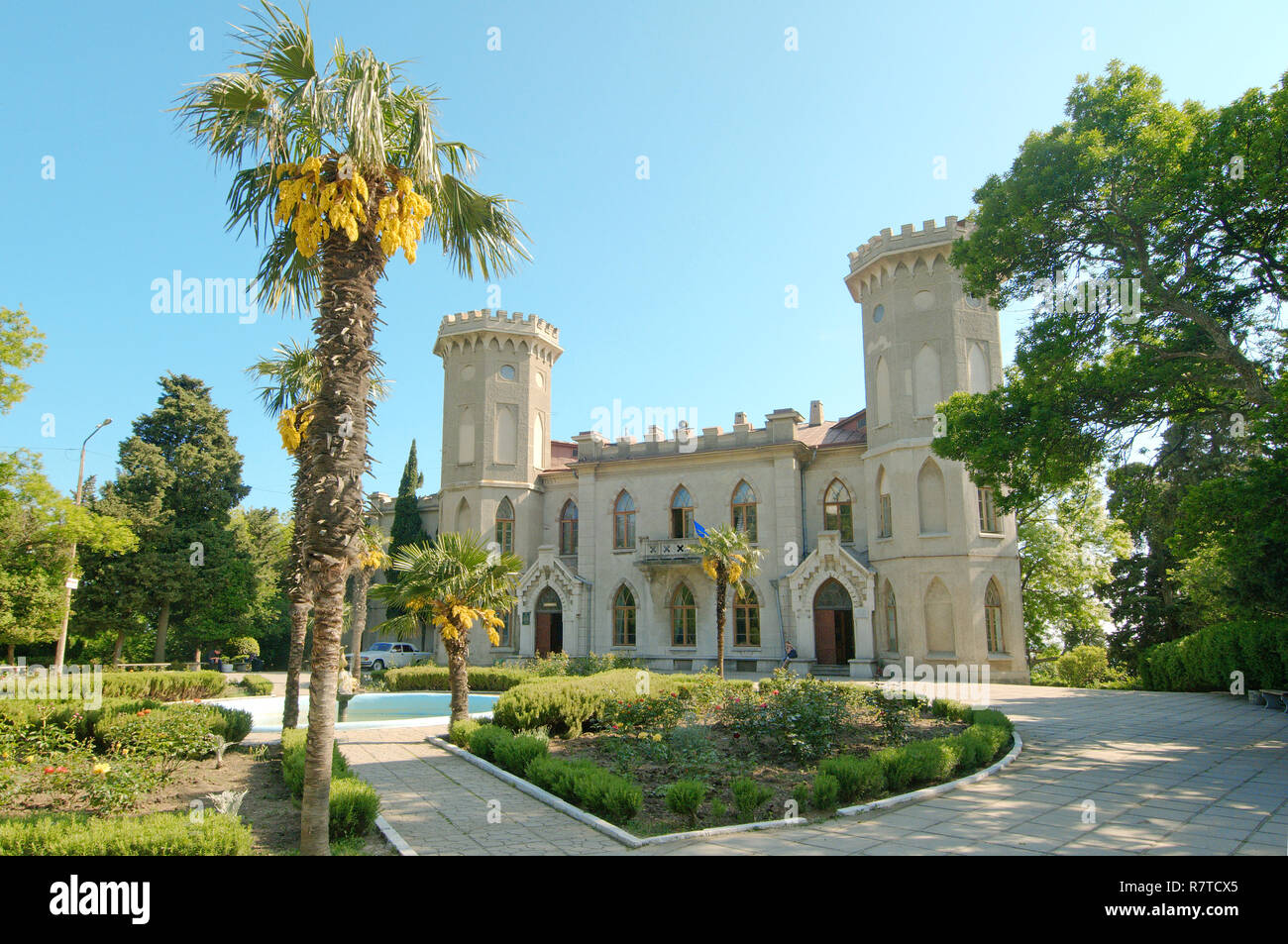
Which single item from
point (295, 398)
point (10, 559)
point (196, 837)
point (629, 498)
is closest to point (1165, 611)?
point (629, 498)

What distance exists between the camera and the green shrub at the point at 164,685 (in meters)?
21.4

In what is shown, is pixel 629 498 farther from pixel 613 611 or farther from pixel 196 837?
pixel 196 837

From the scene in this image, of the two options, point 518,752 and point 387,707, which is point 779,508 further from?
point 518,752

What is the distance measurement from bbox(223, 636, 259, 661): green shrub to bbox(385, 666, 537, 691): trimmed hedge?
17252 millimetres

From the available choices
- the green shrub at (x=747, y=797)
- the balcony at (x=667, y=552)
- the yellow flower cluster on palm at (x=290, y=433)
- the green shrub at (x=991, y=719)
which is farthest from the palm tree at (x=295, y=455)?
the balcony at (x=667, y=552)

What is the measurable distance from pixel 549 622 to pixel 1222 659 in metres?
24.1

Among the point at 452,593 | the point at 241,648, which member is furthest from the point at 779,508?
the point at 241,648

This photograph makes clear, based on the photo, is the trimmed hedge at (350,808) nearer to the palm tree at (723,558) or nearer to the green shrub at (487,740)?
the green shrub at (487,740)

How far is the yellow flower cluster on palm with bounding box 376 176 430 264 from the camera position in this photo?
750 cm

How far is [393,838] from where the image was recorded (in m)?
7.44
